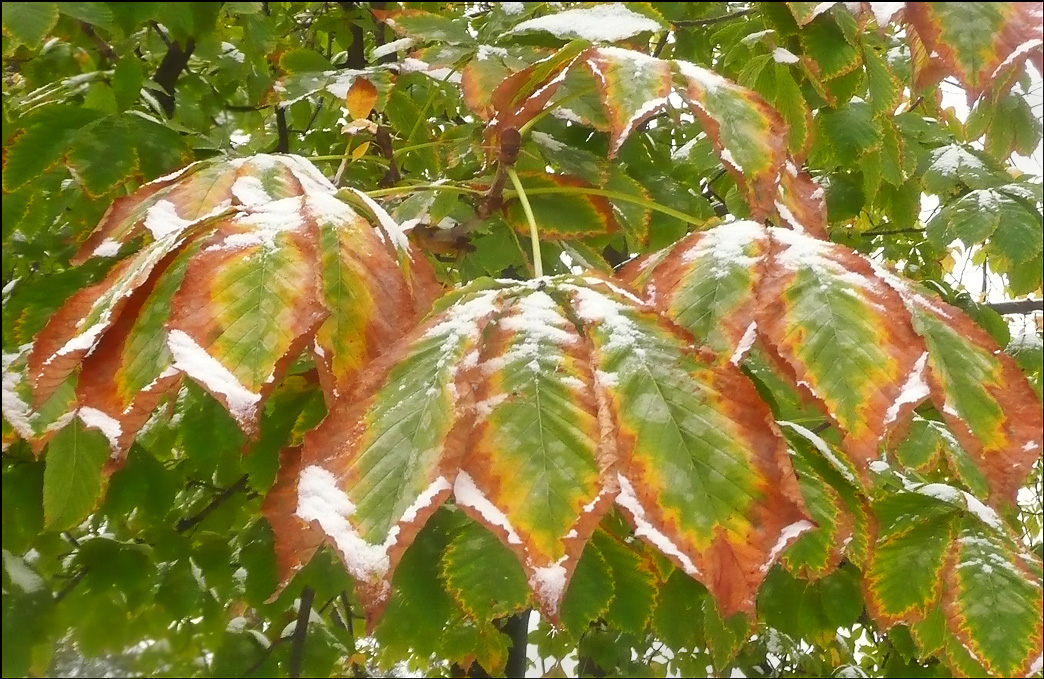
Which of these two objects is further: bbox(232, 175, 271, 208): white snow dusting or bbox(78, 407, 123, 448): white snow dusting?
bbox(232, 175, 271, 208): white snow dusting

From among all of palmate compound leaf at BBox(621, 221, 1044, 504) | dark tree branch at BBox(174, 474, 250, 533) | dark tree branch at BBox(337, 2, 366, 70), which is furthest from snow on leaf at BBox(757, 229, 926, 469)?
dark tree branch at BBox(337, 2, 366, 70)

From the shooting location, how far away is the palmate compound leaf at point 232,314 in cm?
32

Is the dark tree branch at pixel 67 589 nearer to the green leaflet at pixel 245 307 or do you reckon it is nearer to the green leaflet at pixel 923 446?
the green leaflet at pixel 245 307

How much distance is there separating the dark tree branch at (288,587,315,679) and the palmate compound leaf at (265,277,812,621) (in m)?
0.22

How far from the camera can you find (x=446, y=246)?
802 mm

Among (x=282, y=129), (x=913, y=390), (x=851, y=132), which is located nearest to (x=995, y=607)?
(x=913, y=390)

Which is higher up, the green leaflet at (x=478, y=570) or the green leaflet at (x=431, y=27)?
the green leaflet at (x=431, y=27)

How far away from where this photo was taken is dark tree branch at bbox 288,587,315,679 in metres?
0.51

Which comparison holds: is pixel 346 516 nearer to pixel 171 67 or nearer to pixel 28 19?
pixel 28 19

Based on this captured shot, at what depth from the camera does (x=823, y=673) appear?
63.2 inches

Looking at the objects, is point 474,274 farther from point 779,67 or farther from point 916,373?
point 916,373

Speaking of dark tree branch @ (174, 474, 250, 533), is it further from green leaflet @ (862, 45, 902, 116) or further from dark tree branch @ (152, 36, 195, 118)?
green leaflet @ (862, 45, 902, 116)

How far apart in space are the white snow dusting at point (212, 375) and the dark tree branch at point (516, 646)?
1.01m

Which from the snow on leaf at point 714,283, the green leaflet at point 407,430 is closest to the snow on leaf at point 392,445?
the green leaflet at point 407,430
